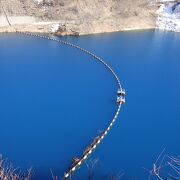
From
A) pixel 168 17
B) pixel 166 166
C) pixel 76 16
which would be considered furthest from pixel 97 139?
pixel 168 17

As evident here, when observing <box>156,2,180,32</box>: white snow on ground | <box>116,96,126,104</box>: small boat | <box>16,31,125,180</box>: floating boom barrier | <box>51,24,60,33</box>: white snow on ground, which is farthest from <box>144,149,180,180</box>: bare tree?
<box>156,2,180,32</box>: white snow on ground

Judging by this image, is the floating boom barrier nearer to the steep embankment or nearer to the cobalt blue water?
the cobalt blue water

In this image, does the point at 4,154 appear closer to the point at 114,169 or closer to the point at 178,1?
the point at 114,169

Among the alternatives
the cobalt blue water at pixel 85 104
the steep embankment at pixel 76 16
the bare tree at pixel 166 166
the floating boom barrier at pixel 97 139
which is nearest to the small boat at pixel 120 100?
the floating boom barrier at pixel 97 139

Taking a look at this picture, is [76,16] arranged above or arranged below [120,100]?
below

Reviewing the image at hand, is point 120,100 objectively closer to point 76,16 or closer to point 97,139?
point 97,139
